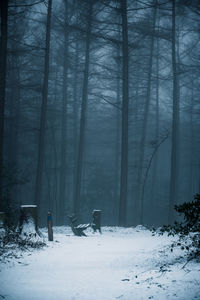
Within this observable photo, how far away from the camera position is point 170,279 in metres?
4.70

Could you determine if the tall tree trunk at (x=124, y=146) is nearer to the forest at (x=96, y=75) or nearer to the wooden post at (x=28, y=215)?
the forest at (x=96, y=75)

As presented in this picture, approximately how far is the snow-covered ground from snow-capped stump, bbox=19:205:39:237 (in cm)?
105

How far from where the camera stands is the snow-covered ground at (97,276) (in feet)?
14.3

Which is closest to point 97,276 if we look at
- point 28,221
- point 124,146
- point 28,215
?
point 28,221

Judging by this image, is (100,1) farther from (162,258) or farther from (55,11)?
(162,258)

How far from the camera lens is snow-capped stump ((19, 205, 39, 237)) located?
338 inches

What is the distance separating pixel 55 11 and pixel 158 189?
65.9ft

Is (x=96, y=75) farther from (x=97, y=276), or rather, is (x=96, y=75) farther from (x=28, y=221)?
(x=97, y=276)

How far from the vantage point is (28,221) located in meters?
8.83

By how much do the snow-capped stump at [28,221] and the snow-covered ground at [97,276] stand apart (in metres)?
1.05

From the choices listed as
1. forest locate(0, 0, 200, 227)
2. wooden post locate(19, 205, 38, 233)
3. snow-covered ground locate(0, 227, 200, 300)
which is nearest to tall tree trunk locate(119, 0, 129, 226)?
forest locate(0, 0, 200, 227)

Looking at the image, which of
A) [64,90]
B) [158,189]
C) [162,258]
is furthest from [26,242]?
[158,189]

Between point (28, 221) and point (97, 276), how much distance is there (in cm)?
398

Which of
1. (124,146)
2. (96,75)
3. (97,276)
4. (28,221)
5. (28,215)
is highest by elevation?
(96,75)
